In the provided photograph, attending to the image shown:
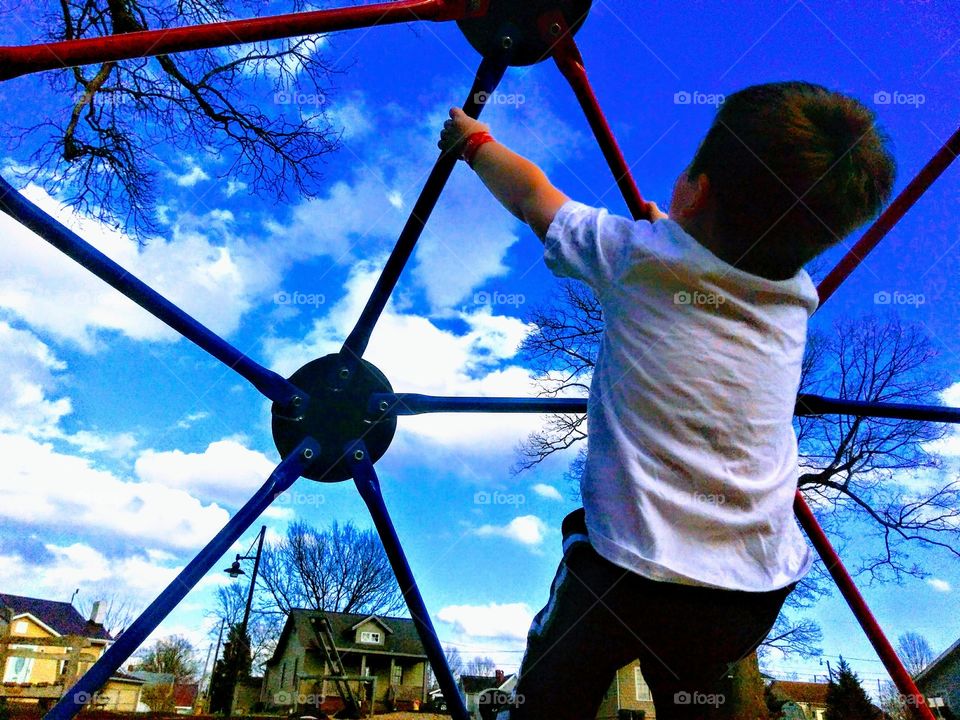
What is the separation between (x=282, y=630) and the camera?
15.9 m

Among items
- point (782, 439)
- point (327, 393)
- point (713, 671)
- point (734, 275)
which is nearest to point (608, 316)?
point (734, 275)

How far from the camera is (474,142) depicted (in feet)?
3.90

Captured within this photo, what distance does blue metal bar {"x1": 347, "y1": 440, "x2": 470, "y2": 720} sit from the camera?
5.72ft

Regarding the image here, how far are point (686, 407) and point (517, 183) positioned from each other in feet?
1.44

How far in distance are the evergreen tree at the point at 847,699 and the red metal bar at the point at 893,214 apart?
29.9 feet

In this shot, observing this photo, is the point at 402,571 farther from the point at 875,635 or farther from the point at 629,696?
the point at 629,696

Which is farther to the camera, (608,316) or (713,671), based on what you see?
(608,316)

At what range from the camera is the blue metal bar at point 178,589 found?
127cm

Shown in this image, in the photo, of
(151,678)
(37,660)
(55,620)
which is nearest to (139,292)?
(37,660)

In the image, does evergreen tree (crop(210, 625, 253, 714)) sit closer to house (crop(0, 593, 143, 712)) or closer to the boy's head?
house (crop(0, 593, 143, 712))

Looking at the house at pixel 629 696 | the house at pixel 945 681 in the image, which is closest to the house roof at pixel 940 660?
the house at pixel 945 681

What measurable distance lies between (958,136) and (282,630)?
16453mm

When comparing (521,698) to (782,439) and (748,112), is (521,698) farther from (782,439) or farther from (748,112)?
(748,112)

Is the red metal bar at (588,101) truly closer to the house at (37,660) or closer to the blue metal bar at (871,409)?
the blue metal bar at (871,409)
